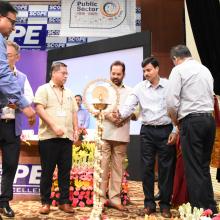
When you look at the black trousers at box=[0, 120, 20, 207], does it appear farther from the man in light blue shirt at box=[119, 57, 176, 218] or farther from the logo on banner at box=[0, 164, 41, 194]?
the man in light blue shirt at box=[119, 57, 176, 218]

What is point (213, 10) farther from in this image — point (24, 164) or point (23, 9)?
point (23, 9)

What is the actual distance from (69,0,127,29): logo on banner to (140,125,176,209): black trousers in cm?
417

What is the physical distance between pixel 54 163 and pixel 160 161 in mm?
904

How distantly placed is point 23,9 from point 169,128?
5.92m

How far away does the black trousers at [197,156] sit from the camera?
277 centimetres

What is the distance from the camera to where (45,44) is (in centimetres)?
791

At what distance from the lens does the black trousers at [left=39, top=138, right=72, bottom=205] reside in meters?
3.08

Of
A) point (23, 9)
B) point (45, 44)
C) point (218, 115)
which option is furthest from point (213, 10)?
point (23, 9)

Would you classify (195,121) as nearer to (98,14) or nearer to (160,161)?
(160,161)

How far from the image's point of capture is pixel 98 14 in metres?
7.03

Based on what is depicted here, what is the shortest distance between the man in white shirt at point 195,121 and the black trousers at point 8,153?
126 cm

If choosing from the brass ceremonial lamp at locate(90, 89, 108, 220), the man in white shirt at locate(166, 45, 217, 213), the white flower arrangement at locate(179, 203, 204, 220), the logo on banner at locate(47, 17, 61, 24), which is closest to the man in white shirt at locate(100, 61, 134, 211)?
the man in white shirt at locate(166, 45, 217, 213)

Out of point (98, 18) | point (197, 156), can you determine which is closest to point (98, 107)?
point (197, 156)

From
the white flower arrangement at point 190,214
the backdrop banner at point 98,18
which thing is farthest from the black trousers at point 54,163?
the backdrop banner at point 98,18
